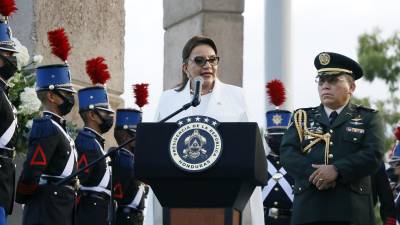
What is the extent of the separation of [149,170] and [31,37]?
5.51 meters

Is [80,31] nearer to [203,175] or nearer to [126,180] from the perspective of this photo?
[126,180]

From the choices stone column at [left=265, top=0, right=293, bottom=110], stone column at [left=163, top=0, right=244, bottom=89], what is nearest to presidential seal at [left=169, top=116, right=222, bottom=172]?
stone column at [left=163, top=0, right=244, bottom=89]

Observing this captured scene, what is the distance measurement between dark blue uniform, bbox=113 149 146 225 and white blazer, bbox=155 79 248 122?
3.61 metres

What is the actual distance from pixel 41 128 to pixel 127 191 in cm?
251

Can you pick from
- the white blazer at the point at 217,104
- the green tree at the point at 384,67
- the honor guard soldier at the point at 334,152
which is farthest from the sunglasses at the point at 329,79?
the green tree at the point at 384,67

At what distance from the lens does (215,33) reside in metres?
12.0

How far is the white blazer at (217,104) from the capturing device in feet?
24.8

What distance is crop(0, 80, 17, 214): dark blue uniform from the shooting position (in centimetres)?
858

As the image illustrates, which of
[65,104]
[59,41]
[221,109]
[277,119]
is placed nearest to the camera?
[221,109]

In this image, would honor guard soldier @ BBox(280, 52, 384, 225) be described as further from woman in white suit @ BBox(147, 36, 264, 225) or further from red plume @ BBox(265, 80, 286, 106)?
red plume @ BBox(265, 80, 286, 106)

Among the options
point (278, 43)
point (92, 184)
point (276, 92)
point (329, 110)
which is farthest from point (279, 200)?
point (329, 110)

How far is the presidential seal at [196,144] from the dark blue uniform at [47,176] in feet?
8.76

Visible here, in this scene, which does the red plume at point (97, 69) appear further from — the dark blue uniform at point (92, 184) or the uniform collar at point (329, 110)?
the uniform collar at point (329, 110)

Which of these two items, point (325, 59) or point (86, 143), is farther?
point (86, 143)
